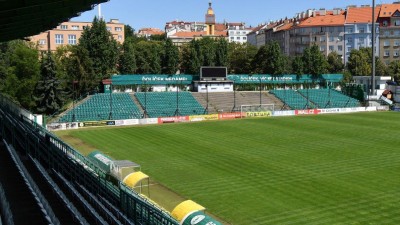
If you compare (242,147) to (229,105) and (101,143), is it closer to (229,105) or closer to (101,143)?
(101,143)

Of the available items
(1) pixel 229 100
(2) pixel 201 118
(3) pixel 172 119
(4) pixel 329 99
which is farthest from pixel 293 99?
(3) pixel 172 119

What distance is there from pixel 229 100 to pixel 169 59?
52.8 feet

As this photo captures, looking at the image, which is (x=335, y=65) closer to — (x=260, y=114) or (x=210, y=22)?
(x=260, y=114)

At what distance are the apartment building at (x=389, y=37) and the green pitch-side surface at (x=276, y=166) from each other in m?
75.3

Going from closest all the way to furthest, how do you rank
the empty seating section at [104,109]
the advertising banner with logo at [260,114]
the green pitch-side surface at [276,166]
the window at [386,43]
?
1. the green pitch-side surface at [276,166]
2. the empty seating section at [104,109]
3. the advertising banner with logo at [260,114]
4. the window at [386,43]

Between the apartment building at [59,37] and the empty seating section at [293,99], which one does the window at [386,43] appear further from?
the apartment building at [59,37]

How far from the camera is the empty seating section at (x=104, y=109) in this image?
2466 inches

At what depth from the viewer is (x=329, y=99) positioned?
80.0m

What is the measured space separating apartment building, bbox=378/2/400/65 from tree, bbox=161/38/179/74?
6521cm

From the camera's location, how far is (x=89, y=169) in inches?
884

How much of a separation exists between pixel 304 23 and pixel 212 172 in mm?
116035

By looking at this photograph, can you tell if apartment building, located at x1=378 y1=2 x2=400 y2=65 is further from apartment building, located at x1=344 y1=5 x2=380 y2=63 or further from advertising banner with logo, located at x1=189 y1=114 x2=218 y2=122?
advertising banner with logo, located at x1=189 y1=114 x2=218 y2=122

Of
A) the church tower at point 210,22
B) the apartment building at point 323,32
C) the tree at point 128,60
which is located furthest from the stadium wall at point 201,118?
the church tower at point 210,22

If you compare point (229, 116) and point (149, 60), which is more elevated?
point (149, 60)
